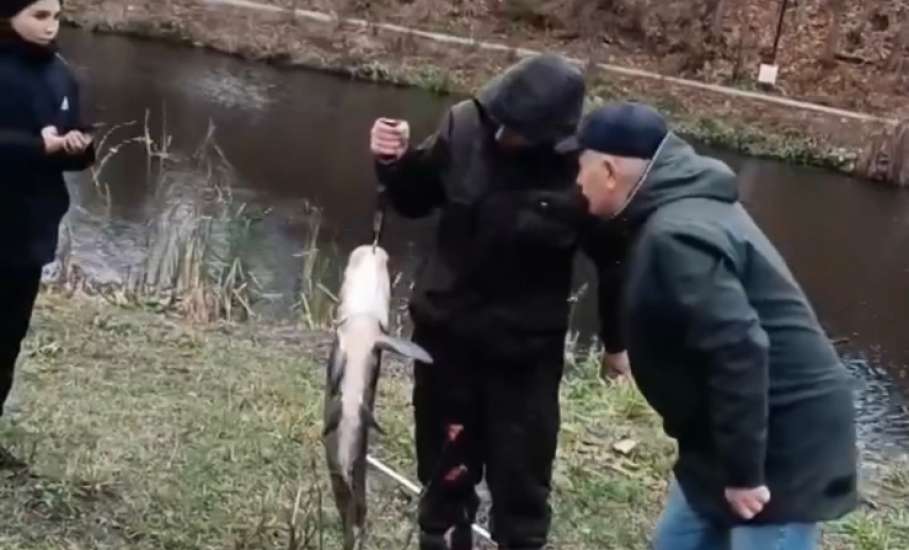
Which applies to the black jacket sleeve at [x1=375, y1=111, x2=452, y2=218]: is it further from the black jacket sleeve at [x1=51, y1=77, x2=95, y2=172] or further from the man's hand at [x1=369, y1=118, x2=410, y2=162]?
the black jacket sleeve at [x1=51, y1=77, x2=95, y2=172]

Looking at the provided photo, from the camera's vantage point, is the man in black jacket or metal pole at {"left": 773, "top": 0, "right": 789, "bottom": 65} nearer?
the man in black jacket

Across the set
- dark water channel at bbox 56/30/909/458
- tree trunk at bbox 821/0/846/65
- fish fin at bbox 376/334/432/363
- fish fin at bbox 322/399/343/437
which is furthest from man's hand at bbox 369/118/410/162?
tree trunk at bbox 821/0/846/65

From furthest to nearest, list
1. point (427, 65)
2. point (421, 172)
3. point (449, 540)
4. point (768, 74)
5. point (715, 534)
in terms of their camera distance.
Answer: point (768, 74) → point (427, 65) → point (449, 540) → point (421, 172) → point (715, 534)

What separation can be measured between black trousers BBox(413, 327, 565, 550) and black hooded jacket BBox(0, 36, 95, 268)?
3.28 feet

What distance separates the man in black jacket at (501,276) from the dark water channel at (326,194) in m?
4.86

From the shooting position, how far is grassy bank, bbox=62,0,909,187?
19.5 m

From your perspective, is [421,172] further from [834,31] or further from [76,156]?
[834,31]

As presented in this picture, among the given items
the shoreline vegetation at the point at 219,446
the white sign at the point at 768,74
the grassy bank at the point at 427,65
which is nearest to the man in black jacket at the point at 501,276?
the shoreline vegetation at the point at 219,446

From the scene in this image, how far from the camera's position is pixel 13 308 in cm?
386

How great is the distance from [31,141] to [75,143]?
0.11 m

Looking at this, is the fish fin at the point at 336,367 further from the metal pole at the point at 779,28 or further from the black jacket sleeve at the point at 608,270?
the metal pole at the point at 779,28

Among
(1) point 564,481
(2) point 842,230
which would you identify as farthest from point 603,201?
(2) point 842,230

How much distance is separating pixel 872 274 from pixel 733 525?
10.7 meters

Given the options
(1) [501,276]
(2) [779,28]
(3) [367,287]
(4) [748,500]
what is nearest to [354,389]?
(3) [367,287]
